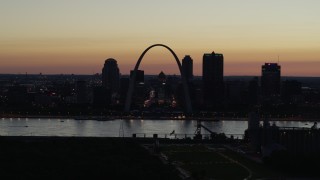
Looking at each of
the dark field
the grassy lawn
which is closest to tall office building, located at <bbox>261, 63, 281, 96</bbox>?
the grassy lawn

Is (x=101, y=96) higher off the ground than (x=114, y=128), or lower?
higher

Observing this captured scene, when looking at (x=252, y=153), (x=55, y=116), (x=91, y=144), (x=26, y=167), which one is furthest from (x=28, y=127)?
(x=26, y=167)

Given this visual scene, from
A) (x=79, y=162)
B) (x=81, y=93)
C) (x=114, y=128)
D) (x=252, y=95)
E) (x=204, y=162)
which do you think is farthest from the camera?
(x=81, y=93)

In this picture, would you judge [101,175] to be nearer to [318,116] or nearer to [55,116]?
[55,116]

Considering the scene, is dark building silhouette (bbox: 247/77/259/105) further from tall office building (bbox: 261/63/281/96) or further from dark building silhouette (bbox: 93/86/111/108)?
dark building silhouette (bbox: 93/86/111/108)

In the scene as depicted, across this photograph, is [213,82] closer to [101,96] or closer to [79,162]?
[101,96]

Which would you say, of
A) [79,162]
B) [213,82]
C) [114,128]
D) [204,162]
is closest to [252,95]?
[213,82]

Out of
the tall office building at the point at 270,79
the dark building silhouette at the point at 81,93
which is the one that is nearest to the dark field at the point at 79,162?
the dark building silhouette at the point at 81,93
